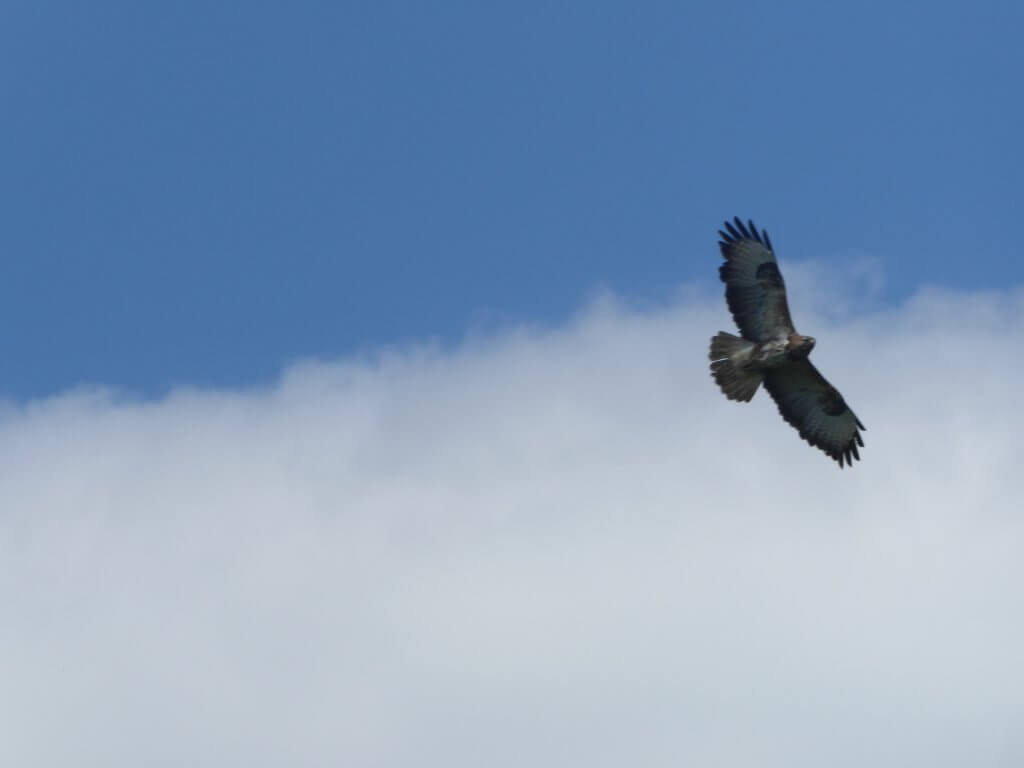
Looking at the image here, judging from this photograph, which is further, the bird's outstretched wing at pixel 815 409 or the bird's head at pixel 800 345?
the bird's outstretched wing at pixel 815 409

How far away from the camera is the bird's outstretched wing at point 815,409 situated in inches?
1544

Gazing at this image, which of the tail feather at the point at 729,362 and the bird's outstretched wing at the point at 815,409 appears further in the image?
the bird's outstretched wing at the point at 815,409

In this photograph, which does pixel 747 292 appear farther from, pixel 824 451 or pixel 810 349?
pixel 824 451

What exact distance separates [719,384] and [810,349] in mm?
1708

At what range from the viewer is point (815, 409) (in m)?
40.1

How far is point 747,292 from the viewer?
38.5 m

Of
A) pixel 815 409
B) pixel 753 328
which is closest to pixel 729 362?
pixel 753 328

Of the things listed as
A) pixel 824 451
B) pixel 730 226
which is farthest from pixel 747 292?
pixel 824 451

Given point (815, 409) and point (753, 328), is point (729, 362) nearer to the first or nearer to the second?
point (753, 328)

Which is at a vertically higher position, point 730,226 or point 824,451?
point 730,226

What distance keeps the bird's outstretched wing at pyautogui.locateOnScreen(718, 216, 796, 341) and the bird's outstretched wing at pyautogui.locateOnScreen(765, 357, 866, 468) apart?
32.4 inches

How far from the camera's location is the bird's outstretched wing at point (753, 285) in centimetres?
3834

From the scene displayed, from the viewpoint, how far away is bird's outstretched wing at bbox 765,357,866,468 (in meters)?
39.2

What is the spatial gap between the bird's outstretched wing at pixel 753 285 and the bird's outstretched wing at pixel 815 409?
0.82 meters
